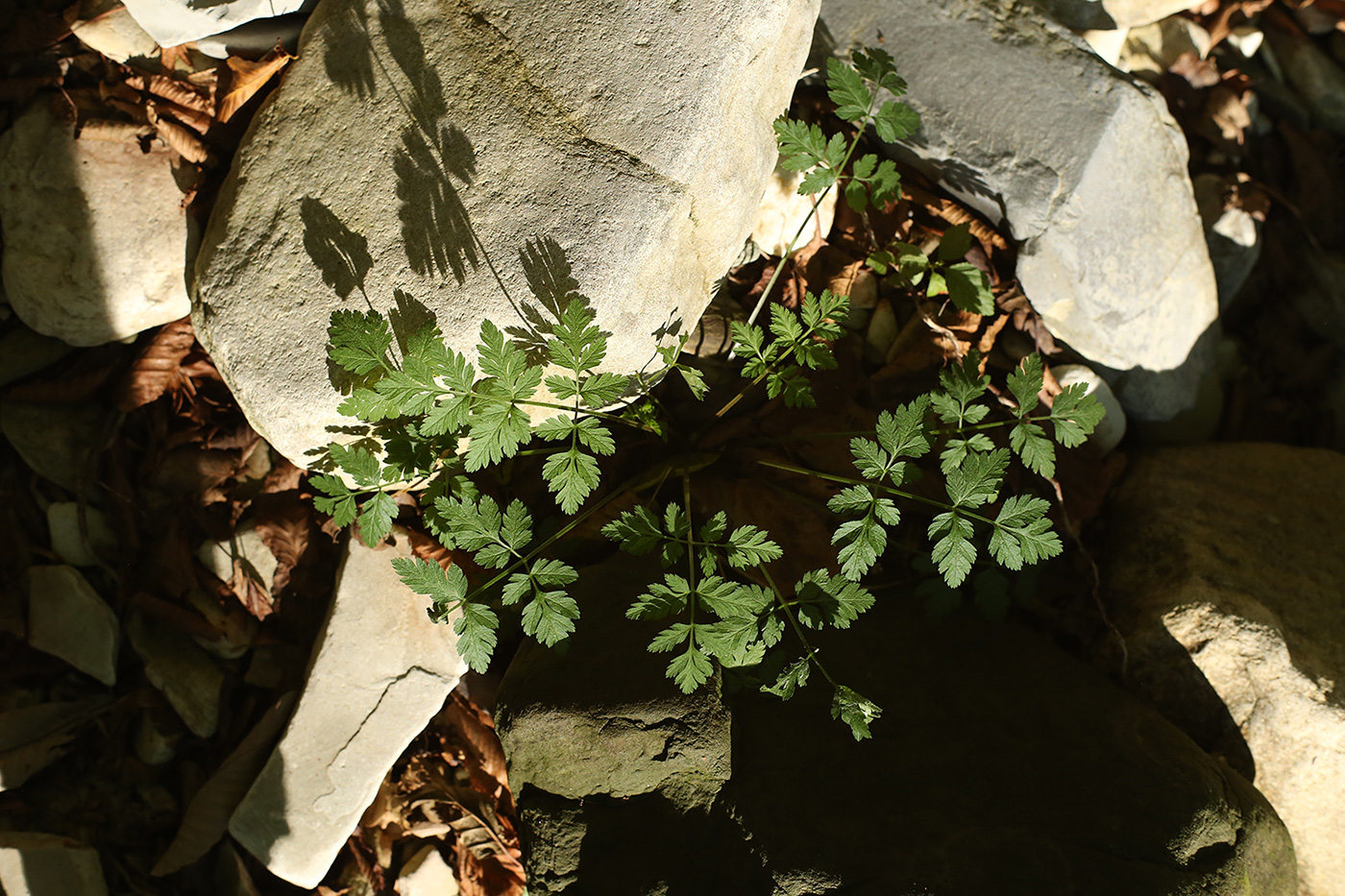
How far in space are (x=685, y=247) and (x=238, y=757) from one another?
2.34 m

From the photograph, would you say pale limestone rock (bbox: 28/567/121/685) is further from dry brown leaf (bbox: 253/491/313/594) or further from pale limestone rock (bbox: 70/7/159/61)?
pale limestone rock (bbox: 70/7/159/61)

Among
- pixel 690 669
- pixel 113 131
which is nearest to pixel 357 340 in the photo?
pixel 690 669

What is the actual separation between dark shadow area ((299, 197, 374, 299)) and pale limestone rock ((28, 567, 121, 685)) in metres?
1.52

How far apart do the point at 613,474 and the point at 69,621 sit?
195 cm

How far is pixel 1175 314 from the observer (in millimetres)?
3160

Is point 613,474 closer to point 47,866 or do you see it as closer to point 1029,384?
point 1029,384

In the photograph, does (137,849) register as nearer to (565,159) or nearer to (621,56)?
(565,159)

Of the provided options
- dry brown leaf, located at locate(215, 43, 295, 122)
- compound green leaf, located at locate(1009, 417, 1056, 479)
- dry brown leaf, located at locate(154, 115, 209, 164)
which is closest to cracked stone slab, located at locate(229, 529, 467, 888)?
dry brown leaf, located at locate(154, 115, 209, 164)

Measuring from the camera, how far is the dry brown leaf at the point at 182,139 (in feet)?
8.95

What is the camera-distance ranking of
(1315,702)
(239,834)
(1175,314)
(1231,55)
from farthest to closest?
(1231,55) < (1175,314) < (239,834) < (1315,702)

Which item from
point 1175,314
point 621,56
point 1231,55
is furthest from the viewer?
point 1231,55

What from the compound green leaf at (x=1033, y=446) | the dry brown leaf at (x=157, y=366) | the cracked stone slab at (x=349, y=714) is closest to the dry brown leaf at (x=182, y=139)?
the dry brown leaf at (x=157, y=366)

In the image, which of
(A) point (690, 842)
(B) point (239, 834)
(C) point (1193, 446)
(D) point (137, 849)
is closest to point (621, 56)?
(A) point (690, 842)

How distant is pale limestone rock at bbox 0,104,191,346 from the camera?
2.65 m
